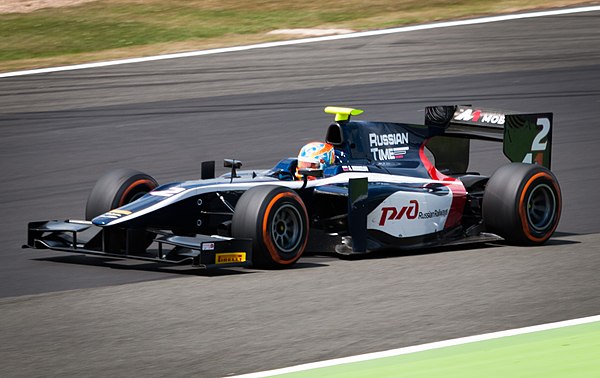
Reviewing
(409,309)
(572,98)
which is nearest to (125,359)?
(409,309)

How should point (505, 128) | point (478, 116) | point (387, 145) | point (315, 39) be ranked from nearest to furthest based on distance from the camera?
point (387, 145) < point (505, 128) < point (478, 116) < point (315, 39)

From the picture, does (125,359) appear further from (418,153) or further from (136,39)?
(136,39)

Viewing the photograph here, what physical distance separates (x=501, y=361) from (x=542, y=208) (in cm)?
429

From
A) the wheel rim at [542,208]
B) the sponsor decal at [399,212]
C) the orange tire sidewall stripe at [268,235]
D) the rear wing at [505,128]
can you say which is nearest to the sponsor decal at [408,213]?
the sponsor decal at [399,212]

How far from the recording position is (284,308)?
8.55 metres

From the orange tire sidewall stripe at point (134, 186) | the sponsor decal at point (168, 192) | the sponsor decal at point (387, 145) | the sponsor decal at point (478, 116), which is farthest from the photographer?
the sponsor decal at point (478, 116)

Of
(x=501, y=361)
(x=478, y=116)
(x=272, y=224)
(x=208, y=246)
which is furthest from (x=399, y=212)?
(x=501, y=361)

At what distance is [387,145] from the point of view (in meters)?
11.4

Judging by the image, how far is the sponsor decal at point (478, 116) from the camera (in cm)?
1199

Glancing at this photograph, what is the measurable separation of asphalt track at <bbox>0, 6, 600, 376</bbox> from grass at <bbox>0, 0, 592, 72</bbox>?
164 centimetres

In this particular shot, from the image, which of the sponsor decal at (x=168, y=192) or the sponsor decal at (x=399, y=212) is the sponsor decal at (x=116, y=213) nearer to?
the sponsor decal at (x=168, y=192)

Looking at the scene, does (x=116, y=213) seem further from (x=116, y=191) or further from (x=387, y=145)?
(x=387, y=145)

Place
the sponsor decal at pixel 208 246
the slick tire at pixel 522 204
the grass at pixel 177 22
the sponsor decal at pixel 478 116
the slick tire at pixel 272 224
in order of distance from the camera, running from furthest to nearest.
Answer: the grass at pixel 177 22
the sponsor decal at pixel 478 116
the slick tire at pixel 522 204
the slick tire at pixel 272 224
the sponsor decal at pixel 208 246

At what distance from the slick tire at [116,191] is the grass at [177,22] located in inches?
478
